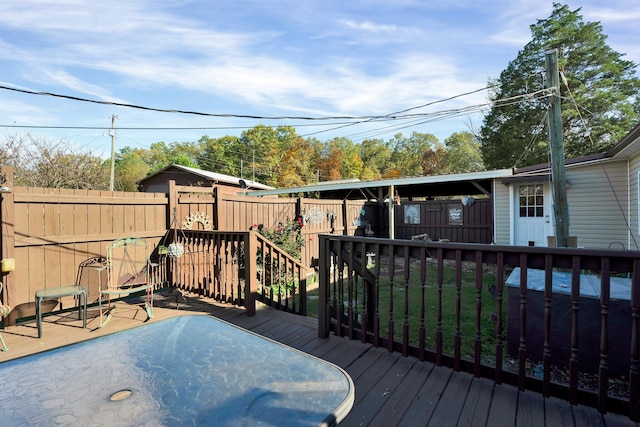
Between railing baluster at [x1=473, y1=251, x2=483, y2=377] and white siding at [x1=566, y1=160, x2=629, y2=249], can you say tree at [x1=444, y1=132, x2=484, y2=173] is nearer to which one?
white siding at [x1=566, y1=160, x2=629, y2=249]

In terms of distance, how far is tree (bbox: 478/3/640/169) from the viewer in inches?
586

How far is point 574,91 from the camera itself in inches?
602

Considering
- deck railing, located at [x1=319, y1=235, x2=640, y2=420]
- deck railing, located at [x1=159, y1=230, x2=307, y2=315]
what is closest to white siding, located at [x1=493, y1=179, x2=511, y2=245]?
deck railing, located at [x1=319, y1=235, x2=640, y2=420]

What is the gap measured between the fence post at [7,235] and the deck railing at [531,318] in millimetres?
3238

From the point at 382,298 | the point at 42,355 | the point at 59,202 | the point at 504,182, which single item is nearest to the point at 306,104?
the point at 504,182

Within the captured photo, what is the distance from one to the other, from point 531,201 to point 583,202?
1.09 metres

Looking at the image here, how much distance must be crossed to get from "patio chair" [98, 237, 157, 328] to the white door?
28.8ft

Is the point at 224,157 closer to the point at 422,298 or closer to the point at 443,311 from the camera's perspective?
the point at 443,311

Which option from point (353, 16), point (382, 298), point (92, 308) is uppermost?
point (353, 16)

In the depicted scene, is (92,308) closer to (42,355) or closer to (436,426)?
(42,355)

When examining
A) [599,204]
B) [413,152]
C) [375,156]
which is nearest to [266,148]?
[375,156]

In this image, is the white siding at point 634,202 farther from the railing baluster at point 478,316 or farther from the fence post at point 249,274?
the fence post at point 249,274

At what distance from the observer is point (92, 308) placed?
3879mm

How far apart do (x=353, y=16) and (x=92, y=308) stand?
280 inches
